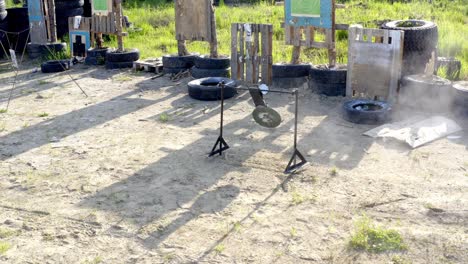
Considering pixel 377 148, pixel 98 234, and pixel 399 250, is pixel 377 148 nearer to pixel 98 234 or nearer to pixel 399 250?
pixel 399 250

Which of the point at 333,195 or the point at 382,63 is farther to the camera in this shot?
the point at 382,63

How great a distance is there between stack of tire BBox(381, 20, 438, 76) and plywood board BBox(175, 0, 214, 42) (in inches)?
149

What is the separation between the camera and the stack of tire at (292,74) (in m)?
10.2

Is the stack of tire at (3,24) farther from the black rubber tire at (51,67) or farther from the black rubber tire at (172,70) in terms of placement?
the black rubber tire at (172,70)

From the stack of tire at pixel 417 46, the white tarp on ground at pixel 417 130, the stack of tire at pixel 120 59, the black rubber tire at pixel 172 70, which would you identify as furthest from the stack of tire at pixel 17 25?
the white tarp on ground at pixel 417 130

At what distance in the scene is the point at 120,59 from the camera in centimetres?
1284

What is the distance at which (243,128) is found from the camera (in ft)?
27.0

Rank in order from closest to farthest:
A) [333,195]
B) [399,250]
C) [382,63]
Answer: [399,250], [333,195], [382,63]

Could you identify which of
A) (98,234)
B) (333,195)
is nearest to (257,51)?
(333,195)

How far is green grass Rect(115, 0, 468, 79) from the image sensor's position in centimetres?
1216

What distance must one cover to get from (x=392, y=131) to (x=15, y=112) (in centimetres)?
628

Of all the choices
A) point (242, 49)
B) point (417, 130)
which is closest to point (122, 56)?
point (242, 49)

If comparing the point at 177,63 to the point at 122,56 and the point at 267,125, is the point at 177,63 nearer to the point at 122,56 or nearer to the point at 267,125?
the point at 122,56

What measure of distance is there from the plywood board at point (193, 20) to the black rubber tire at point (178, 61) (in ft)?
1.42
